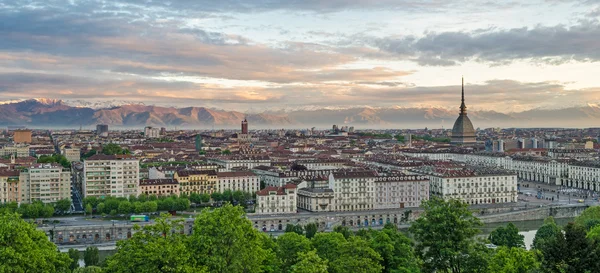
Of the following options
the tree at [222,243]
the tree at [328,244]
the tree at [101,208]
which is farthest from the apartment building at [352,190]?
the tree at [222,243]

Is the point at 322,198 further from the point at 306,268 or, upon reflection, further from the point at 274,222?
the point at 306,268

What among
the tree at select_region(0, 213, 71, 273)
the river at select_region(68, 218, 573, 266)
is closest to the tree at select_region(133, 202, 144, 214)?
the river at select_region(68, 218, 573, 266)

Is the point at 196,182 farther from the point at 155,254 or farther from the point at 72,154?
the point at 155,254

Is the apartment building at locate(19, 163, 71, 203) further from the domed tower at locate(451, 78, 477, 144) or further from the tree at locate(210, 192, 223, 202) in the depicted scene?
the domed tower at locate(451, 78, 477, 144)

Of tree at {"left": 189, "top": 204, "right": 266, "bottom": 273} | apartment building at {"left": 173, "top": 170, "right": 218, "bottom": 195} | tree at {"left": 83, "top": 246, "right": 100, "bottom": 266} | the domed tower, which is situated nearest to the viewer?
tree at {"left": 189, "top": 204, "right": 266, "bottom": 273}

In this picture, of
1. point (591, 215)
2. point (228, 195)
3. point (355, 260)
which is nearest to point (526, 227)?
point (591, 215)

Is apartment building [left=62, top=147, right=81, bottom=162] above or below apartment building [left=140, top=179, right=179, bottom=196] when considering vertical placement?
above

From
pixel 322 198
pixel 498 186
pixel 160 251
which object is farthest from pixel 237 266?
pixel 498 186
